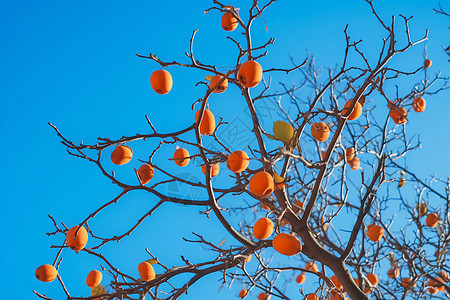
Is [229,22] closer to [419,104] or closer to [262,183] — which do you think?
[262,183]

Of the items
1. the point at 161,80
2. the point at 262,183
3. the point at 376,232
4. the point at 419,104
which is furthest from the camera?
the point at 419,104

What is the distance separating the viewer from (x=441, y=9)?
3.57 meters

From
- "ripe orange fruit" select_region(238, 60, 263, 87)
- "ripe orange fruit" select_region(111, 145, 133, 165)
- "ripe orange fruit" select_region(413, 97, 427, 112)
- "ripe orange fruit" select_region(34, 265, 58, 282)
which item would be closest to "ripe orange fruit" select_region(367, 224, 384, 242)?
"ripe orange fruit" select_region(413, 97, 427, 112)

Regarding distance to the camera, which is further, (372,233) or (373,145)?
(373,145)

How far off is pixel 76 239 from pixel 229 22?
154 centimetres

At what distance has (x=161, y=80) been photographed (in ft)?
7.14

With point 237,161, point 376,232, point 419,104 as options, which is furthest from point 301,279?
point 237,161

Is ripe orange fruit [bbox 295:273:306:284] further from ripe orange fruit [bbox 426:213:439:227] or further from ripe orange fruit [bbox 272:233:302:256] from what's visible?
ripe orange fruit [bbox 272:233:302:256]

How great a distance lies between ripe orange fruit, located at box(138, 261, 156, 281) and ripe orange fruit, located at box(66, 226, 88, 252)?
13.2 inches

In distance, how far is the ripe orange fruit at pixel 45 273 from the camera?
2.16 m

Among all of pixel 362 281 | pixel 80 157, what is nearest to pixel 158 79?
pixel 80 157

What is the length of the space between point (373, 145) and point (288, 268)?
9.21ft

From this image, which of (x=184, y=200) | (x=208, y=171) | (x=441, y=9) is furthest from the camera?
(x=441, y=9)

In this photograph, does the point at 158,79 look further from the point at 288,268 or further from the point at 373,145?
the point at 373,145
